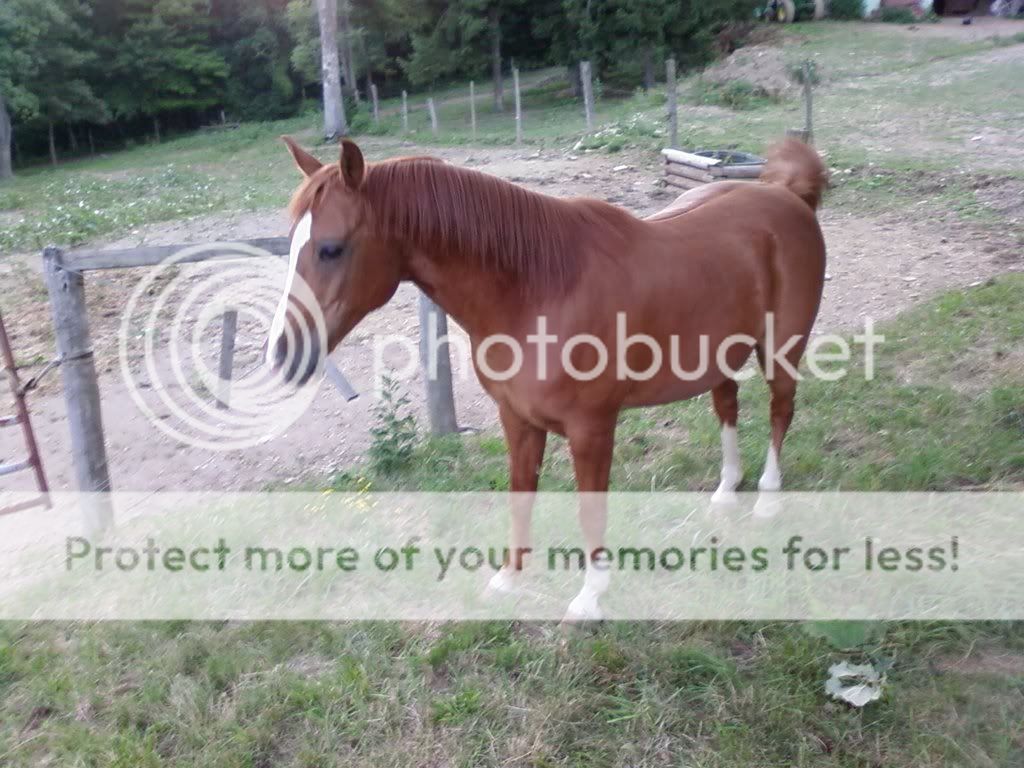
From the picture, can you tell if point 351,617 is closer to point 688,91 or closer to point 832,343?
point 832,343

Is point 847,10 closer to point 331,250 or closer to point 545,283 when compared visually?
point 545,283

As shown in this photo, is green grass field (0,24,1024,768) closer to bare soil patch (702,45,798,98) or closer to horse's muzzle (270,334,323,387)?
horse's muzzle (270,334,323,387)

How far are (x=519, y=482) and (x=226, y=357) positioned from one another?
9.38 feet

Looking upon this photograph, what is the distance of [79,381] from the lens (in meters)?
3.27

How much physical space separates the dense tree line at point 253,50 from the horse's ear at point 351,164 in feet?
78.6

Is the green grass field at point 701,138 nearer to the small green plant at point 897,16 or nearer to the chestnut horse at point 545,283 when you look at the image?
the small green plant at point 897,16

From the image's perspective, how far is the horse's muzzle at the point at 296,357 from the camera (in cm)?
Answer: 210

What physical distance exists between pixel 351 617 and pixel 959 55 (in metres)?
23.9

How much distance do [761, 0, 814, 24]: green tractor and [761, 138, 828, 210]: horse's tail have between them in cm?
3307

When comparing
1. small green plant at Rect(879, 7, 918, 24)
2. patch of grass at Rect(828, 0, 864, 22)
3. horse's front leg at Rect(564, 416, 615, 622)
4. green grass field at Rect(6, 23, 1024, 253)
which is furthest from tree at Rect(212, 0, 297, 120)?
horse's front leg at Rect(564, 416, 615, 622)

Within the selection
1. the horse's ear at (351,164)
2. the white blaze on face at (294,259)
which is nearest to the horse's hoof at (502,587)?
the white blaze on face at (294,259)

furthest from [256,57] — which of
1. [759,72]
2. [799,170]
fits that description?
[799,170]

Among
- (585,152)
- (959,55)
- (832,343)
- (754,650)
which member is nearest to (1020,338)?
(832,343)

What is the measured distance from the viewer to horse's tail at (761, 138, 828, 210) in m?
3.57
